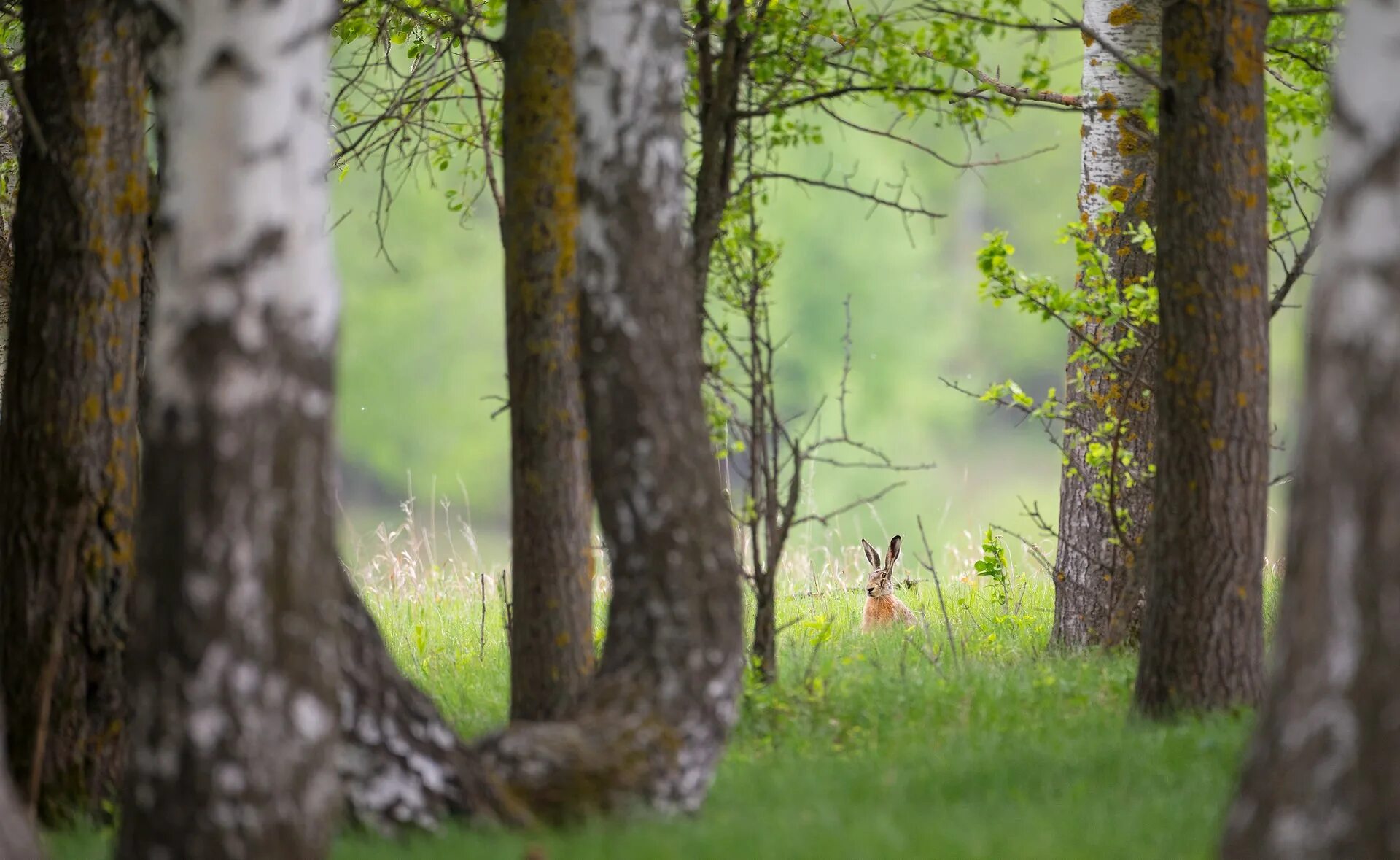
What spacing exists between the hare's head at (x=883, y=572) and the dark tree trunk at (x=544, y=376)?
344 centimetres

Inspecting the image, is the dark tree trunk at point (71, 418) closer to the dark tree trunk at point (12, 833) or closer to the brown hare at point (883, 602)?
the dark tree trunk at point (12, 833)

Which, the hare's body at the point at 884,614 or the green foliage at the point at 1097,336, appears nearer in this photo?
the green foliage at the point at 1097,336

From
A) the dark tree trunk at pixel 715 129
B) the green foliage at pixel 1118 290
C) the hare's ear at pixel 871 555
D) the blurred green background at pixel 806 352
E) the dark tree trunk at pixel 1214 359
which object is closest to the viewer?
the dark tree trunk at pixel 1214 359

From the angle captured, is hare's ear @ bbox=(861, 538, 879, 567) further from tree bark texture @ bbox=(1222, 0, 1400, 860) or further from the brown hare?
tree bark texture @ bbox=(1222, 0, 1400, 860)

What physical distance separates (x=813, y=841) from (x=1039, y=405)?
4940mm

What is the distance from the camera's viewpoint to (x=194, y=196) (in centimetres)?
314

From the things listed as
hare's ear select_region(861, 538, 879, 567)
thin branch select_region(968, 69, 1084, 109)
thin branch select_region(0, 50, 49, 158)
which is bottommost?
hare's ear select_region(861, 538, 879, 567)

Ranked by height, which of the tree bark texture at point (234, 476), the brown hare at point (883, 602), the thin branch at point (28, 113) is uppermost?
the thin branch at point (28, 113)

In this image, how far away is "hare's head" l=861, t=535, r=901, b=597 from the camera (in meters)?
8.98

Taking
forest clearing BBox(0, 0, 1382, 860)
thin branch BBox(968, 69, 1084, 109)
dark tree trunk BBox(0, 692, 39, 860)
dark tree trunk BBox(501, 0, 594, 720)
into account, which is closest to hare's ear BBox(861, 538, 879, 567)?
forest clearing BBox(0, 0, 1382, 860)

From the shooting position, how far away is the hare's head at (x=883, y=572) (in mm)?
8984

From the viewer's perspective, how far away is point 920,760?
5.10 m

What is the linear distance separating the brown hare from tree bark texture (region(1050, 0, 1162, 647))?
104 centimetres

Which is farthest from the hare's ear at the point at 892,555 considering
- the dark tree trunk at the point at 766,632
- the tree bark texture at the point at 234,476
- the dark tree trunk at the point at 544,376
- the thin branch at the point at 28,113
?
the tree bark texture at the point at 234,476
